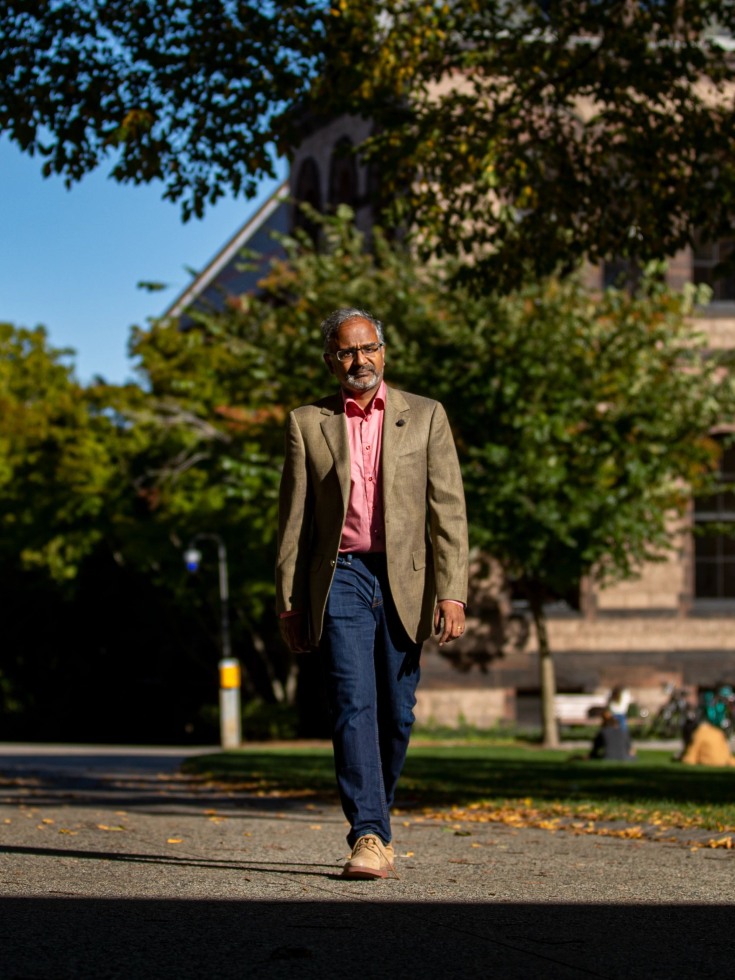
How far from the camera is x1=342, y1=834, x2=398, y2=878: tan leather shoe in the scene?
6.10 metres

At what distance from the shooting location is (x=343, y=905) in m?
5.59

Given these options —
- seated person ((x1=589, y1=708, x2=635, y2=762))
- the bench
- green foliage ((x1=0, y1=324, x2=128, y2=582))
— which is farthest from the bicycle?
green foliage ((x1=0, y1=324, x2=128, y2=582))

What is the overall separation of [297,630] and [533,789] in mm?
6279

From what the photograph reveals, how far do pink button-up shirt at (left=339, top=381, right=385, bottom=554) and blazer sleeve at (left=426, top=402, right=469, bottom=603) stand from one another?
0.62ft

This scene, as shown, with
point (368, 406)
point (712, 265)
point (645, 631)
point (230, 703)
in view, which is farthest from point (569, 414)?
point (368, 406)

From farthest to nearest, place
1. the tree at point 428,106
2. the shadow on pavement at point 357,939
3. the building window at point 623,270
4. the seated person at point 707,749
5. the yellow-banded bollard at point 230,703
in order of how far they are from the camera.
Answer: the yellow-banded bollard at point 230,703
the building window at point 623,270
the seated person at point 707,749
the tree at point 428,106
the shadow on pavement at point 357,939

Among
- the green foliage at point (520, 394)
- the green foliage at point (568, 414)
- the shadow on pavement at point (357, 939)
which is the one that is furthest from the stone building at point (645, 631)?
the shadow on pavement at point (357, 939)

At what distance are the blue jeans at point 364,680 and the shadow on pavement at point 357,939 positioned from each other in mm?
499

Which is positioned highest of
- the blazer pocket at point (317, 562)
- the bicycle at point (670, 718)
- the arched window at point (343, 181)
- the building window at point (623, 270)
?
the arched window at point (343, 181)

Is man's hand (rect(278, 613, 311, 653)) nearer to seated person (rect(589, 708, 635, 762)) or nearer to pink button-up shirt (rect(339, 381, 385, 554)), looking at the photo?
pink button-up shirt (rect(339, 381, 385, 554))

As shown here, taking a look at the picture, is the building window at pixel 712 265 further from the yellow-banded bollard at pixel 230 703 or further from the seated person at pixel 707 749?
the seated person at pixel 707 749

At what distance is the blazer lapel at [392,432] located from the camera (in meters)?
6.31

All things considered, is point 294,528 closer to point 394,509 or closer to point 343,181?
point 394,509

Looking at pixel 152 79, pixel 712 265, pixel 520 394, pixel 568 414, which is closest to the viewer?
pixel 152 79
